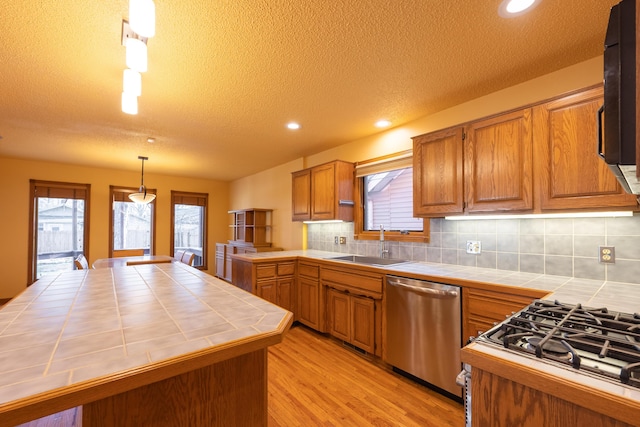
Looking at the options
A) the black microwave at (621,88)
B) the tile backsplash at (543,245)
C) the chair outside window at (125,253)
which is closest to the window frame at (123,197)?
the chair outside window at (125,253)

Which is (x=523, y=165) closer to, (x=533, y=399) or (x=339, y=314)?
(x=533, y=399)

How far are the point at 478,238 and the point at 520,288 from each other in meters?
0.80

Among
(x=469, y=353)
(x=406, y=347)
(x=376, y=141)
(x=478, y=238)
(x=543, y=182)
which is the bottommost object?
(x=406, y=347)

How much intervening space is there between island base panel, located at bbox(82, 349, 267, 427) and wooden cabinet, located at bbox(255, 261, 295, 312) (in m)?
2.11

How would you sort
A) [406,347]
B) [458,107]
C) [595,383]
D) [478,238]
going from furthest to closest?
1. [458,107]
2. [478,238]
3. [406,347]
4. [595,383]

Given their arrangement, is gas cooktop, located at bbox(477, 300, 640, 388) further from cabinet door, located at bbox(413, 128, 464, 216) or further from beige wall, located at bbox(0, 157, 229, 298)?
beige wall, located at bbox(0, 157, 229, 298)

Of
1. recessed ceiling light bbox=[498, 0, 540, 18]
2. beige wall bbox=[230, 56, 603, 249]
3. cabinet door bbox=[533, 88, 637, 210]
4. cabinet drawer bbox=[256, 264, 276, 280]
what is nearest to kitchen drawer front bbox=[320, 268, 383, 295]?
cabinet drawer bbox=[256, 264, 276, 280]

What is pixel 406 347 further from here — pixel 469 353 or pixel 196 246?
pixel 196 246

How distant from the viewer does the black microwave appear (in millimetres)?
728

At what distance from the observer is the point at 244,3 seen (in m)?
1.43

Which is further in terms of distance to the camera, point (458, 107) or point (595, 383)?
point (458, 107)

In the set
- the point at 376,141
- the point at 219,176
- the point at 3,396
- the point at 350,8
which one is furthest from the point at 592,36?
the point at 219,176

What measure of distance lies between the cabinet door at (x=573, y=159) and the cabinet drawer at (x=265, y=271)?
8.50 ft

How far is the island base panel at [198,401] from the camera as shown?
84cm
